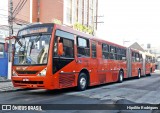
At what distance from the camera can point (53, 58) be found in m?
11.5

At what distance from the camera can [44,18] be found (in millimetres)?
41312

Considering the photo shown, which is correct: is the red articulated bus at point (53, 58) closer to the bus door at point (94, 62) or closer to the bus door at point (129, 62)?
the bus door at point (94, 62)

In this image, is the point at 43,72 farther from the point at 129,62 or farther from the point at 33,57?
the point at 129,62

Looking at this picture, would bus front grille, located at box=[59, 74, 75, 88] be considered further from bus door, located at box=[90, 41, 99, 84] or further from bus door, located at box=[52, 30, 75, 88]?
bus door, located at box=[90, 41, 99, 84]

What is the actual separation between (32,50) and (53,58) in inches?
41.7

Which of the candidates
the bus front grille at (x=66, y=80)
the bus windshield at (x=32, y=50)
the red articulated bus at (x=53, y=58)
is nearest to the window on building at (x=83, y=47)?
the red articulated bus at (x=53, y=58)

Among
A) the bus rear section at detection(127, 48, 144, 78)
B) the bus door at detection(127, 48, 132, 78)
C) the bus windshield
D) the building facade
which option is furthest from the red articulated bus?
the building facade

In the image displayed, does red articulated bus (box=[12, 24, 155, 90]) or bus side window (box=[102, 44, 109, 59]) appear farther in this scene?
bus side window (box=[102, 44, 109, 59])

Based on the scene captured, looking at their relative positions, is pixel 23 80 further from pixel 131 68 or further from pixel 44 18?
pixel 44 18

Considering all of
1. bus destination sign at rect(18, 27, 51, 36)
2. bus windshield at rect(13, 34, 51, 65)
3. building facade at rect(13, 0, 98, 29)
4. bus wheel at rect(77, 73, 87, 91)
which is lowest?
bus wheel at rect(77, 73, 87, 91)

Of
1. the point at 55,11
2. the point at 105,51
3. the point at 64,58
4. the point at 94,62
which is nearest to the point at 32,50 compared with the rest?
the point at 64,58

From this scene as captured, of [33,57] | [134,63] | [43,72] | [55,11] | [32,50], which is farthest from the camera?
[55,11]

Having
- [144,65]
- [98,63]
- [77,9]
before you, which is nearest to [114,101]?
[98,63]

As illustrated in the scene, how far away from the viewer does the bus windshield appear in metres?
11.5
